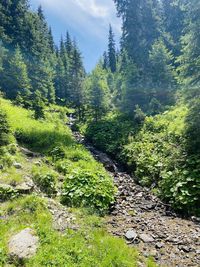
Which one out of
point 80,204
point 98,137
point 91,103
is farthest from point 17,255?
point 91,103

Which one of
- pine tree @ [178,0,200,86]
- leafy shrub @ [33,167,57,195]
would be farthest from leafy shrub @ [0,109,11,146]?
pine tree @ [178,0,200,86]

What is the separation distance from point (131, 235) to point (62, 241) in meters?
2.64

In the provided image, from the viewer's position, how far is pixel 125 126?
25.2 meters

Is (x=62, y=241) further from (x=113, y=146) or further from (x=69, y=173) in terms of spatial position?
(x=113, y=146)

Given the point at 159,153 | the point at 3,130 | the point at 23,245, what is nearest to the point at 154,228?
the point at 23,245

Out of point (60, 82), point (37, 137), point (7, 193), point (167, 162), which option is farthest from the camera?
point (60, 82)

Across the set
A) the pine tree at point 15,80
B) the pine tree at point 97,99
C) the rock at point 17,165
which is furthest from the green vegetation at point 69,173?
the pine tree at point 15,80

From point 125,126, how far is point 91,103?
8.74m

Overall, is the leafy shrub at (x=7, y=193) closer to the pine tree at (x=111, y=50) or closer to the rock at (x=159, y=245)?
the rock at (x=159, y=245)

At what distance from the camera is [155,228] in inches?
380

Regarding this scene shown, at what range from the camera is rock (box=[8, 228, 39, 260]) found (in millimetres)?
6902

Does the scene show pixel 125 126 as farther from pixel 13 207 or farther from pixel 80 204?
pixel 13 207

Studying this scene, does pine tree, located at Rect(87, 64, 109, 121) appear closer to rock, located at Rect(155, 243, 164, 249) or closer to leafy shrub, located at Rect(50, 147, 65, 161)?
leafy shrub, located at Rect(50, 147, 65, 161)

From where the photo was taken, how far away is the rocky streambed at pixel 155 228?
8.14 metres
